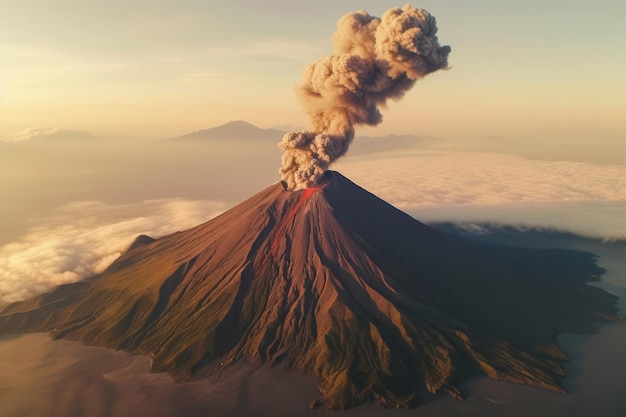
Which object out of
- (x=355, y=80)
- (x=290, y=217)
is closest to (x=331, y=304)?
(x=290, y=217)

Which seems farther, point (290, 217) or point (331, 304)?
point (290, 217)

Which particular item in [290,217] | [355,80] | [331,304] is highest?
[355,80]

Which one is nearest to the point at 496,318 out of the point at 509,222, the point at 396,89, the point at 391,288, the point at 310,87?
the point at 391,288

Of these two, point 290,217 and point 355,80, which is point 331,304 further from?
point 355,80

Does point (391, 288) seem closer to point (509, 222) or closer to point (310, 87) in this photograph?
point (310, 87)

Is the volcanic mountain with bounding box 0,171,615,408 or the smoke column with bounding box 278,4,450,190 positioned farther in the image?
the smoke column with bounding box 278,4,450,190
